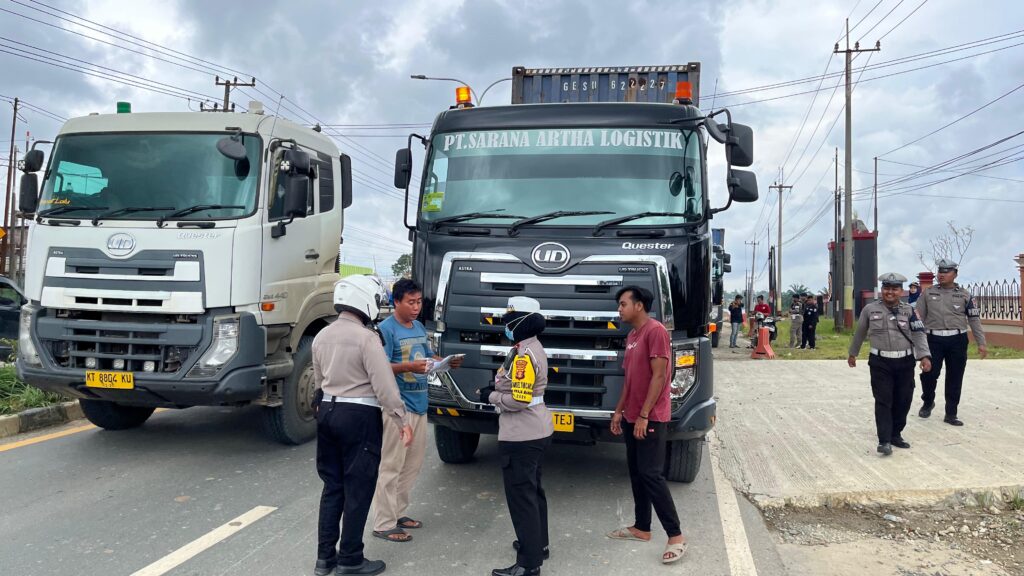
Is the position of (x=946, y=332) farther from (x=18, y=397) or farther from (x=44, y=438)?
(x=18, y=397)

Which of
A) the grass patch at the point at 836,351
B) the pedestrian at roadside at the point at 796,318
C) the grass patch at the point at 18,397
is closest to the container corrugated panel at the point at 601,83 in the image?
the grass patch at the point at 18,397

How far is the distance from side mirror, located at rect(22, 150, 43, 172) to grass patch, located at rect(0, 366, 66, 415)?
2.34 m

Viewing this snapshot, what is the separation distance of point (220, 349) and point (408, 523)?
224 cm

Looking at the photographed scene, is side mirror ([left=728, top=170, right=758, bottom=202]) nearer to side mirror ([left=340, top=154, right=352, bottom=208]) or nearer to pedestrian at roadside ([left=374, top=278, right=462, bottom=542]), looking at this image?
pedestrian at roadside ([left=374, top=278, right=462, bottom=542])

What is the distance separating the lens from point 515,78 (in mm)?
8672

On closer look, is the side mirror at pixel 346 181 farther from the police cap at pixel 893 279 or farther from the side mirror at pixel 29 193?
the police cap at pixel 893 279

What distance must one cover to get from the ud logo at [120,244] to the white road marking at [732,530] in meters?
4.94

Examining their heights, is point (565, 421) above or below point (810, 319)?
below

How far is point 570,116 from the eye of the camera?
5.73m

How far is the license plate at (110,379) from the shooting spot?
5.78 metres

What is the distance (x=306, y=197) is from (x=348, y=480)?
338 cm

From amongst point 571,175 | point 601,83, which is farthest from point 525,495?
point 601,83

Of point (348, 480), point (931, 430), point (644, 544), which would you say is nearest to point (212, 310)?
point (348, 480)

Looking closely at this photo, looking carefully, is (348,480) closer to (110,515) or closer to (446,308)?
(446,308)
